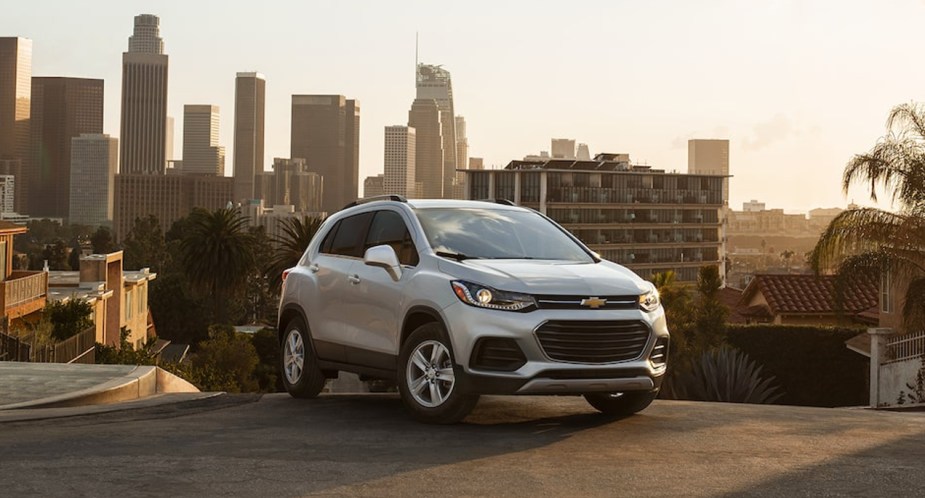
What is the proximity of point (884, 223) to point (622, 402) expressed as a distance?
57.0 ft

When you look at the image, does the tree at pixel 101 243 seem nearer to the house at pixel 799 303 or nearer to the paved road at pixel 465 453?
the house at pixel 799 303

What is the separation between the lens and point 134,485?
6891mm

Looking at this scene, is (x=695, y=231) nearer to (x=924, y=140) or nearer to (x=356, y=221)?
(x=924, y=140)

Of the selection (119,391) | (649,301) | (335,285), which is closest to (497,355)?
(649,301)

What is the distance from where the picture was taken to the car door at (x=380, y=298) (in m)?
9.74

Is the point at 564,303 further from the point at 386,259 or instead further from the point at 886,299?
the point at 886,299

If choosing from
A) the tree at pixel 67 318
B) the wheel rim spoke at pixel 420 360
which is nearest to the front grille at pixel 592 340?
the wheel rim spoke at pixel 420 360

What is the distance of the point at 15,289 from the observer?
35906 mm

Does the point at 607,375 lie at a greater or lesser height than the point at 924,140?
lesser

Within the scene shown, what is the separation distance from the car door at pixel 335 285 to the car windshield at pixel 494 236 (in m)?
0.86

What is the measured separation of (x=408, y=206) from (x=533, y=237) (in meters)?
1.09

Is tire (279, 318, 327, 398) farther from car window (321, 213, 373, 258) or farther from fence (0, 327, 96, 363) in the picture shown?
fence (0, 327, 96, 363)

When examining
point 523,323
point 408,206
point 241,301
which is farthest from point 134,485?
point 241,301

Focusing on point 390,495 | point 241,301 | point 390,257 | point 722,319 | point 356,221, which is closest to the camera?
point 390,495
